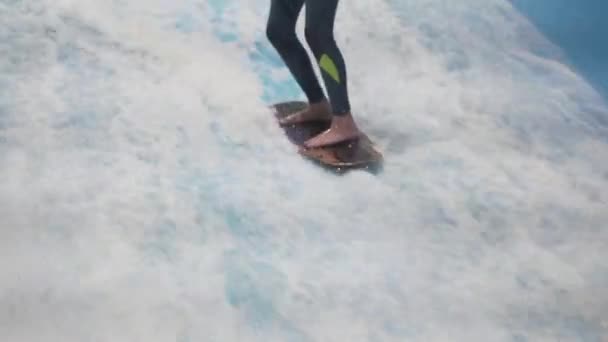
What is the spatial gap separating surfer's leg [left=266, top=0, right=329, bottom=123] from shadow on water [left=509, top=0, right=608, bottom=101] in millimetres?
1556

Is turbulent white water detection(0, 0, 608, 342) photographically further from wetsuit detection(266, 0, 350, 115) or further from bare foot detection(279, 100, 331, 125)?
wetsuit detection(266, 0, 350, 115)

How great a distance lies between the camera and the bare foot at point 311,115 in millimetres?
2479

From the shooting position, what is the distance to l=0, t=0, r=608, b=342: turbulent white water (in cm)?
174

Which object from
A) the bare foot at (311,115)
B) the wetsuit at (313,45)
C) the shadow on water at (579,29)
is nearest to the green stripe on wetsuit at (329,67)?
the wetsuit at (313,45)

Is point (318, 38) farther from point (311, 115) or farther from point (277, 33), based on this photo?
point (311, 115)

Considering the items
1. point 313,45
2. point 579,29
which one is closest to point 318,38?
point 313,45

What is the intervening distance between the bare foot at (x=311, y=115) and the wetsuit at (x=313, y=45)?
0.13 ft

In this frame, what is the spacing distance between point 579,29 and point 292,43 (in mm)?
1920

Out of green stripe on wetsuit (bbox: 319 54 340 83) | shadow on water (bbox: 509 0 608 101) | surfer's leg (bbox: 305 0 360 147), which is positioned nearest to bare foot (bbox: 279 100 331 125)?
surfer's leg (bbox: 305 0 360 147)

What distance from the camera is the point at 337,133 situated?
235cm

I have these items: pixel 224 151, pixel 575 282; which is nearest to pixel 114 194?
pixel 224 151

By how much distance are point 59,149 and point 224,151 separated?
1.80ft

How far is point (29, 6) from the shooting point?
2947mm

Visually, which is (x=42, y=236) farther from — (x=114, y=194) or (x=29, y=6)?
(x=29, y=6)
